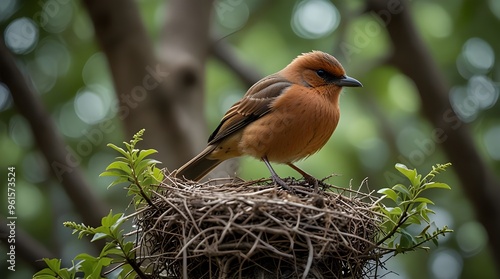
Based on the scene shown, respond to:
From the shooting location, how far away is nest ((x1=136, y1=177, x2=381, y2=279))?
409 cm

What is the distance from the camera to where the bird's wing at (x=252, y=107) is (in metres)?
6.20

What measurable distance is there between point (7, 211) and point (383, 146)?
4873 mm

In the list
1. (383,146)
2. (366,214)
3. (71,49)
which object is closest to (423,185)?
(366,214)

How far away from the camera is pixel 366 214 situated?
185 inches

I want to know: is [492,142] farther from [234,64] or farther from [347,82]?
[347,82]

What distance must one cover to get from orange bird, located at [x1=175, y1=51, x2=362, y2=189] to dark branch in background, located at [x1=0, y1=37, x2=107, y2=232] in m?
2.07

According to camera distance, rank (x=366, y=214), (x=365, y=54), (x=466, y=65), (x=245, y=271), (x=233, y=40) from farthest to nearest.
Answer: (x=233, y=40)
(x=365, y=54)
(x=466, y=65)
(x=366, y=214)
(x=245, y=271)

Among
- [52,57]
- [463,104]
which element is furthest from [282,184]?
Result: [52,57]

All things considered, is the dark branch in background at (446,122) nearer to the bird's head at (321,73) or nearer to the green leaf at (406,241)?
the bird's head at (321,73)

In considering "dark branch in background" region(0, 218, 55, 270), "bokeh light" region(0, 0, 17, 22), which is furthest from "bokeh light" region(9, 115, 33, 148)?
"dark branch in background" region(0, 218, 55, 270)

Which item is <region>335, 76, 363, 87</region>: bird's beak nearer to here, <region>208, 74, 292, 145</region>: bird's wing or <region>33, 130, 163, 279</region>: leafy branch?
<region>208, 74, 292, 145</region>: bird's wing

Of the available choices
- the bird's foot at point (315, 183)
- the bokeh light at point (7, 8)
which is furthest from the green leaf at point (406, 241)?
A: the bokeh light at point (7, 8)

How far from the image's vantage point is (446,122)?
843 cm

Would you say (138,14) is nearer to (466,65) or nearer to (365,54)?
(365,54)
